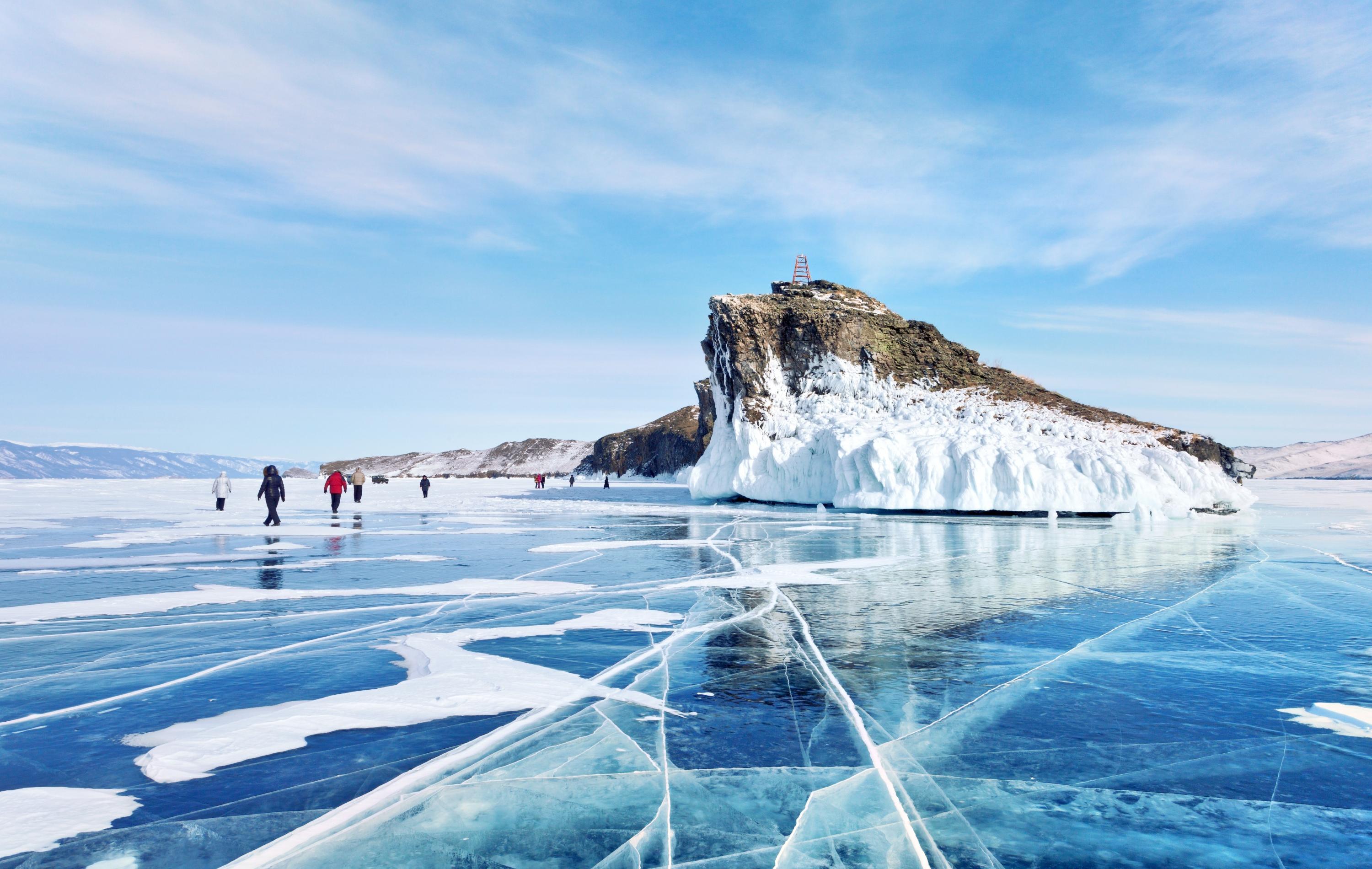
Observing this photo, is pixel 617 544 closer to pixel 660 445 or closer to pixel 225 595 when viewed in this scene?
pixel 225 595

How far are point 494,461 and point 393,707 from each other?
389 ft

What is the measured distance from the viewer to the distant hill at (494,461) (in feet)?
369

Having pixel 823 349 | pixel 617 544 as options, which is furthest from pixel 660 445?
pixel 617 544

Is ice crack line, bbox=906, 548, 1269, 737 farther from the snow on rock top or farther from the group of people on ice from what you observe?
the group of people on ice

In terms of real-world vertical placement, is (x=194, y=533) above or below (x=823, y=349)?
below

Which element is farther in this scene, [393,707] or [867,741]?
[393,707]

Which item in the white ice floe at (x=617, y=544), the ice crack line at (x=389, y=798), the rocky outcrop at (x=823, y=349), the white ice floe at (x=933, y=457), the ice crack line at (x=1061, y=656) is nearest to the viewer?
the ice crack line at (x=389, y=798)

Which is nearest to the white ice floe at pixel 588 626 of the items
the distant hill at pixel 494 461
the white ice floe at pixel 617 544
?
the white ice floe at pixel 617 544

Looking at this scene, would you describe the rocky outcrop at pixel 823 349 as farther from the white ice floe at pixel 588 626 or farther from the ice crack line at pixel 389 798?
the ice crack line at pixel 389 798

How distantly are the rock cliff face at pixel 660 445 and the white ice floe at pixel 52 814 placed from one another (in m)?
59.0

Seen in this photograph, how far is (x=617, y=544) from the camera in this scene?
47.6 ft

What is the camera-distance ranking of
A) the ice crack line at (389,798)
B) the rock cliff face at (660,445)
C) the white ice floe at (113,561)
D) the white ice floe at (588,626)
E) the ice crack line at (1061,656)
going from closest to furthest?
the ice crack line at (389,798) < the ice crack line at (1061,656) < the white ice floe at (588,626) < the white ice floe at (113,561) < the rock cliff face at (660,445)

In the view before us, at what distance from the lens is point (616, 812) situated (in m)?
3.29

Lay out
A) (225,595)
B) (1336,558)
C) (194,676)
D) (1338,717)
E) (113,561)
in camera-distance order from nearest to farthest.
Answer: (1338,717) → (194,676) → (225,595) → (113,561) → (1336,558)
